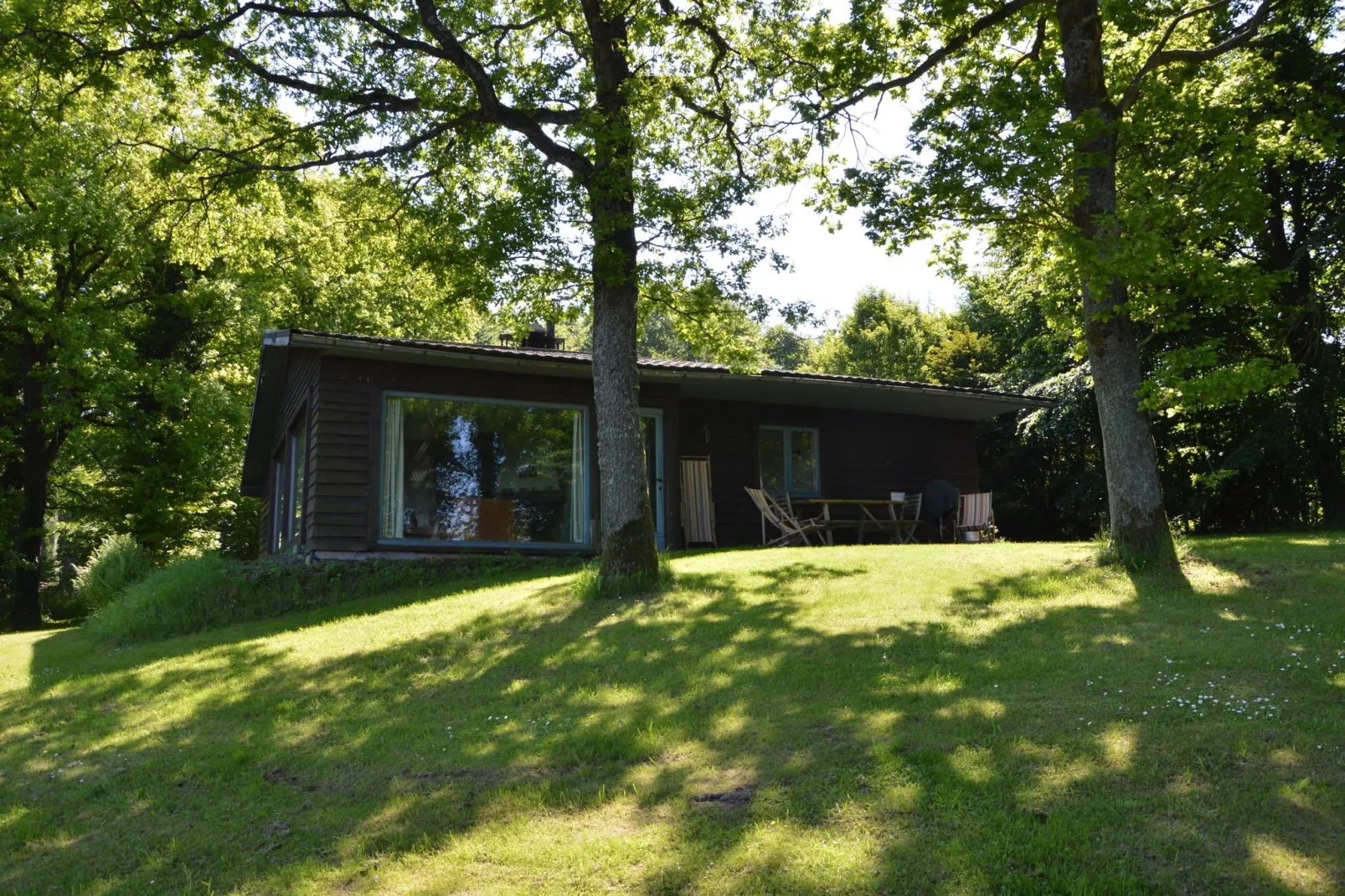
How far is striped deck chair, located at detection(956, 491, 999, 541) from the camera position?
15664 millimetres

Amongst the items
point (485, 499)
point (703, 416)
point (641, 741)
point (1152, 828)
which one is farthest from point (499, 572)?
point (1152, 828)

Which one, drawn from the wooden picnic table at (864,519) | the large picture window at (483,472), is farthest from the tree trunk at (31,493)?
the wooden picnic table at (864,519)

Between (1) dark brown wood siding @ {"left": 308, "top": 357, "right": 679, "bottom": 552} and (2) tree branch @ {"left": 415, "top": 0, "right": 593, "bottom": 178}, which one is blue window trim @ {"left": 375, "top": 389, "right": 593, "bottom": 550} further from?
(2) tree branch @ {"left": 415, "top": 0, "right": 593, "bottom": 178}

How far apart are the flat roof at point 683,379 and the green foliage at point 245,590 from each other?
8.74 feet

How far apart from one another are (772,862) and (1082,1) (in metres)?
8.53

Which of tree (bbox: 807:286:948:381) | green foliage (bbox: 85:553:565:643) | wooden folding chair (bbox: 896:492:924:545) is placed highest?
tree (bbox: 807:286:948:381)

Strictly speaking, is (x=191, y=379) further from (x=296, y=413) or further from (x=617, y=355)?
(x=617, y=355)

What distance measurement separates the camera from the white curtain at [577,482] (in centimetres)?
1373

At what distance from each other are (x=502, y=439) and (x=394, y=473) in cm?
153

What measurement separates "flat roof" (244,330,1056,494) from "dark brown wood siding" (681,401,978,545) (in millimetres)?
196

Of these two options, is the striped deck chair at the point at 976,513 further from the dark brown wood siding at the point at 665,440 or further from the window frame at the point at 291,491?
the window frame at the point at 291,491

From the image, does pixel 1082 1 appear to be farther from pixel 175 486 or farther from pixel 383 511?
pixel 175 486

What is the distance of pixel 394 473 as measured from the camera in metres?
12.8

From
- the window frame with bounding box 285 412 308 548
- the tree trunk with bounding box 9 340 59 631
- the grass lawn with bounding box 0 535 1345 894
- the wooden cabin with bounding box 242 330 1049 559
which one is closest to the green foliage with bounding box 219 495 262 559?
the tree trunk with bounding box 9 340 59 631
